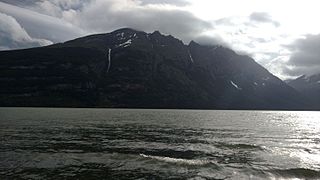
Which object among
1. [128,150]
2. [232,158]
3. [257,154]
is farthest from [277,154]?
[128,150]

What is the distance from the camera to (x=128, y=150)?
50.4m

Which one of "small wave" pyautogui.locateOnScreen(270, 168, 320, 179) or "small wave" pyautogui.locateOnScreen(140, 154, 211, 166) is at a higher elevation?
"small wave" pyautogui.locateOnScreen(140, 154, 211, 166)

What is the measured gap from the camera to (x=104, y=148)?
2039 inches

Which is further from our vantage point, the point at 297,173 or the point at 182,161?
the point at 182,161

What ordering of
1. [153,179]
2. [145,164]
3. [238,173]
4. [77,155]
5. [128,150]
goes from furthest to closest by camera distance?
[128,150], [77,155], [145,164], [238,173], [153,179]

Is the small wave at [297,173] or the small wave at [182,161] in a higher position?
the small wave at [182,161]

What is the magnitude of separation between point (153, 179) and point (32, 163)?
1408cm

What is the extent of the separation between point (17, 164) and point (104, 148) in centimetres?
1599

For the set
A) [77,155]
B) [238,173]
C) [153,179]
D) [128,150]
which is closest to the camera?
[153,179]

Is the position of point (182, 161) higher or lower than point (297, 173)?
higher

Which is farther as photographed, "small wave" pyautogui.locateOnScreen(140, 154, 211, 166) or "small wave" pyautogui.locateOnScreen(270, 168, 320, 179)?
"small wave" pyautogui.locateOnScreen(140, 154, 211, 166)

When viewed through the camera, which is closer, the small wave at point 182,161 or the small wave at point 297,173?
the small wave at point 297,173

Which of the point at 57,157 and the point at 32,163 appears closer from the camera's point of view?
the point at 32,163

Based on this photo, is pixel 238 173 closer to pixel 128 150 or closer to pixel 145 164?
pixel 145 164
